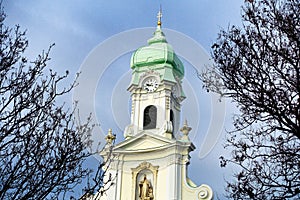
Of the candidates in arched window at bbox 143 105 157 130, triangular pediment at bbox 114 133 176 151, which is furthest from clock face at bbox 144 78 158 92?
triangular pediment at bbox 114 133 176 151

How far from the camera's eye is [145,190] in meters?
28.5

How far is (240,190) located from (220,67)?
2.43 meters

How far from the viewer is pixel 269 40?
34.8 feet

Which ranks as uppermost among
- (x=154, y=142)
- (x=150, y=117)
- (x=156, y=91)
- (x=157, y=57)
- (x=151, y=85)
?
(x=157, y=57)

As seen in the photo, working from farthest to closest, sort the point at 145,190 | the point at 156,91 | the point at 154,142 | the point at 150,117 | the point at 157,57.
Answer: the point at 157,57 < the point at 156,91 < the point at 150,117 < the point at 154,142 < the point at 145,190

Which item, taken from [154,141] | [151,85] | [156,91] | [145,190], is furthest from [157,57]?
[145,190]

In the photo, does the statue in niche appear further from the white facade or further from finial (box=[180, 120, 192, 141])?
finial (box=[180, 120, 192, 141])

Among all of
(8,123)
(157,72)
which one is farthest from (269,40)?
(157,72)

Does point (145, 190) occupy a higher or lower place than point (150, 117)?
lower

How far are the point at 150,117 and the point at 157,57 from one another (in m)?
3.91

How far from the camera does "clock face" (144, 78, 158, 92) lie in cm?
3238

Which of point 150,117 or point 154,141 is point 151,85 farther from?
point 154,141

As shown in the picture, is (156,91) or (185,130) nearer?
(185,130)

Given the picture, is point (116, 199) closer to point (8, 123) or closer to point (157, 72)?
A: point (157, 72)
